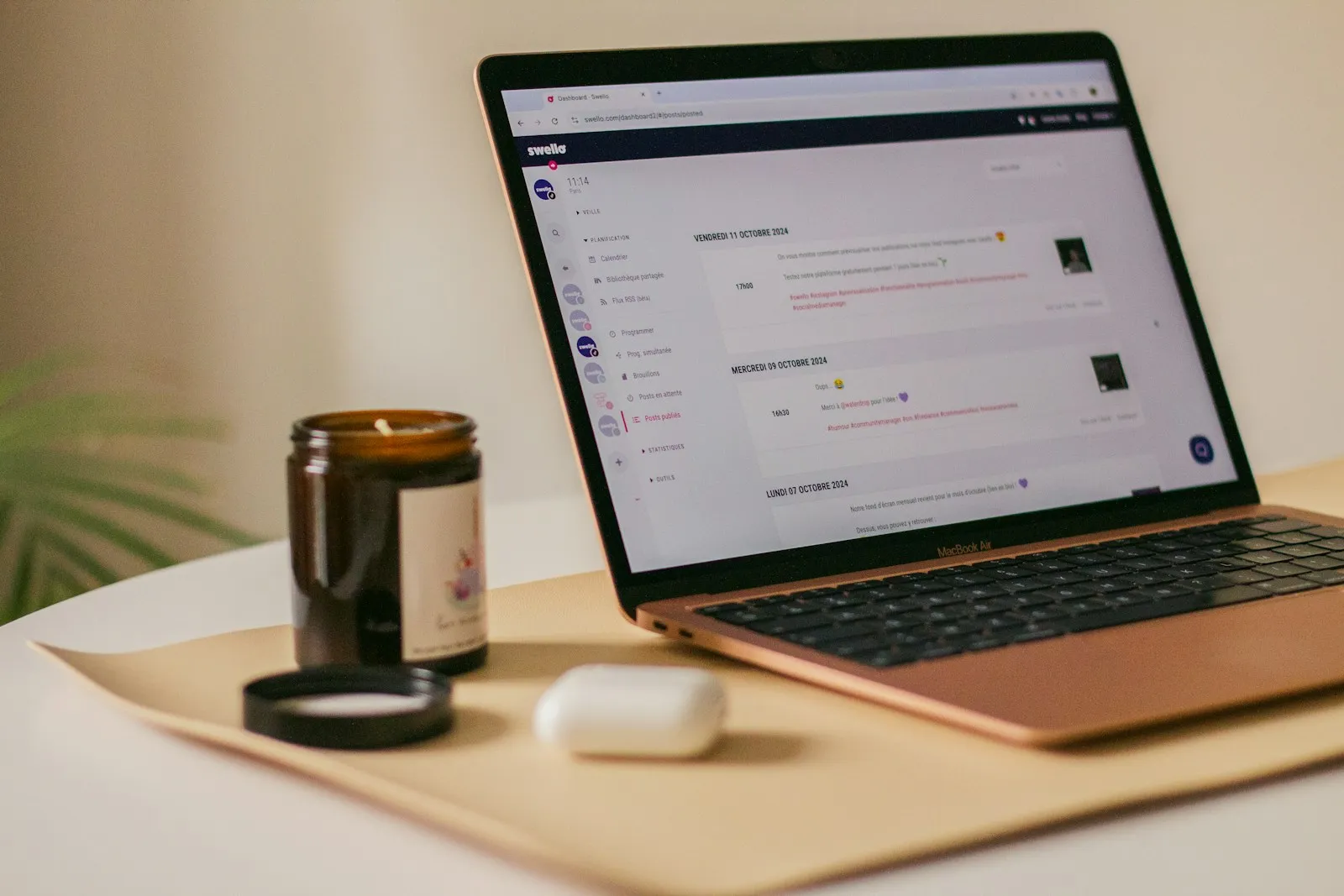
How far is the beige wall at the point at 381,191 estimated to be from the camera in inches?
80.4

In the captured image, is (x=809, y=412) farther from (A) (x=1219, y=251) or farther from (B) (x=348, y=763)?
(A) (x=1219, y=251)

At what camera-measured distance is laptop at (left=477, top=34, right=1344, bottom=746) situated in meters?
0.67

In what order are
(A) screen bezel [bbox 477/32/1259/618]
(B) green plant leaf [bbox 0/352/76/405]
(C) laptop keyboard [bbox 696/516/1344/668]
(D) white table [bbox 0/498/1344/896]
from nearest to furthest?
(D) white table [bbox 0/498/1344/896]
(C) laptop keyboard [bbox 696/516/1344/668]
(A) screen bezel [bbox 477/32/1259/618]
(B) green plant leaf [bbox 0/352/76/405]

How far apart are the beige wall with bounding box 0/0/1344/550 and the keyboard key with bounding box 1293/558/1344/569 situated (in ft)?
5.67

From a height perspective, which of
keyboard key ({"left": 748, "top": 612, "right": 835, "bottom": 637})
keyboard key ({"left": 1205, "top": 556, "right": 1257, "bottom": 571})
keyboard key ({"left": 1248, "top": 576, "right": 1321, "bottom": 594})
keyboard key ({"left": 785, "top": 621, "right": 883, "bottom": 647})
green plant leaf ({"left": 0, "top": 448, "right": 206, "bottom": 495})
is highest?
green plant leaf ({"left": 0, "top": 448, "right": 206, "bottom": 495})

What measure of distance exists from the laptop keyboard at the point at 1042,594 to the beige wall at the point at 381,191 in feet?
5.46

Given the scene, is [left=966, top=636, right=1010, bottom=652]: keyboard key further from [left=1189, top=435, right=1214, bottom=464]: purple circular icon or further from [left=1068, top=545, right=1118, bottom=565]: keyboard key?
[left=1189, top=435, right=1214, bottom=464]: purple circular icon

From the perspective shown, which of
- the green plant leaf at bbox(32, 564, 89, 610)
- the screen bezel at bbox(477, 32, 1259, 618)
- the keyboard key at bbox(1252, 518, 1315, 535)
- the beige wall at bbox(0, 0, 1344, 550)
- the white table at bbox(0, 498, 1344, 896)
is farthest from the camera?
the beige wall at bbox(0, 0, 1344, 550)

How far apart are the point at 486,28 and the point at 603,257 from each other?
1634 millimetres

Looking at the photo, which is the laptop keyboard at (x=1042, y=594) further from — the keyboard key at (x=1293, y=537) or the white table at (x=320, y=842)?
the white table at (x=320, y=842)

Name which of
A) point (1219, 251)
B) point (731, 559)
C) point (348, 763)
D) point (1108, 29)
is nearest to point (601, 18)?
point (1108, 29)

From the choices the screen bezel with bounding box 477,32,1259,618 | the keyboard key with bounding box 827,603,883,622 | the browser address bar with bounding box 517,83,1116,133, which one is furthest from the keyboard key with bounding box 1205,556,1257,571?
the browser address bar with bounding box 517,83,1116,133

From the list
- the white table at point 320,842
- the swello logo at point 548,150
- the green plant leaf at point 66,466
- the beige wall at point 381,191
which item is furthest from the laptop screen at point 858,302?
the beige wall at point 381,191

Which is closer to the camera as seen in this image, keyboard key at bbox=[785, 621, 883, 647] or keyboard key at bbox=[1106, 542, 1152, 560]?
keyboard key at bbox=[785, 621, 883, 647]
